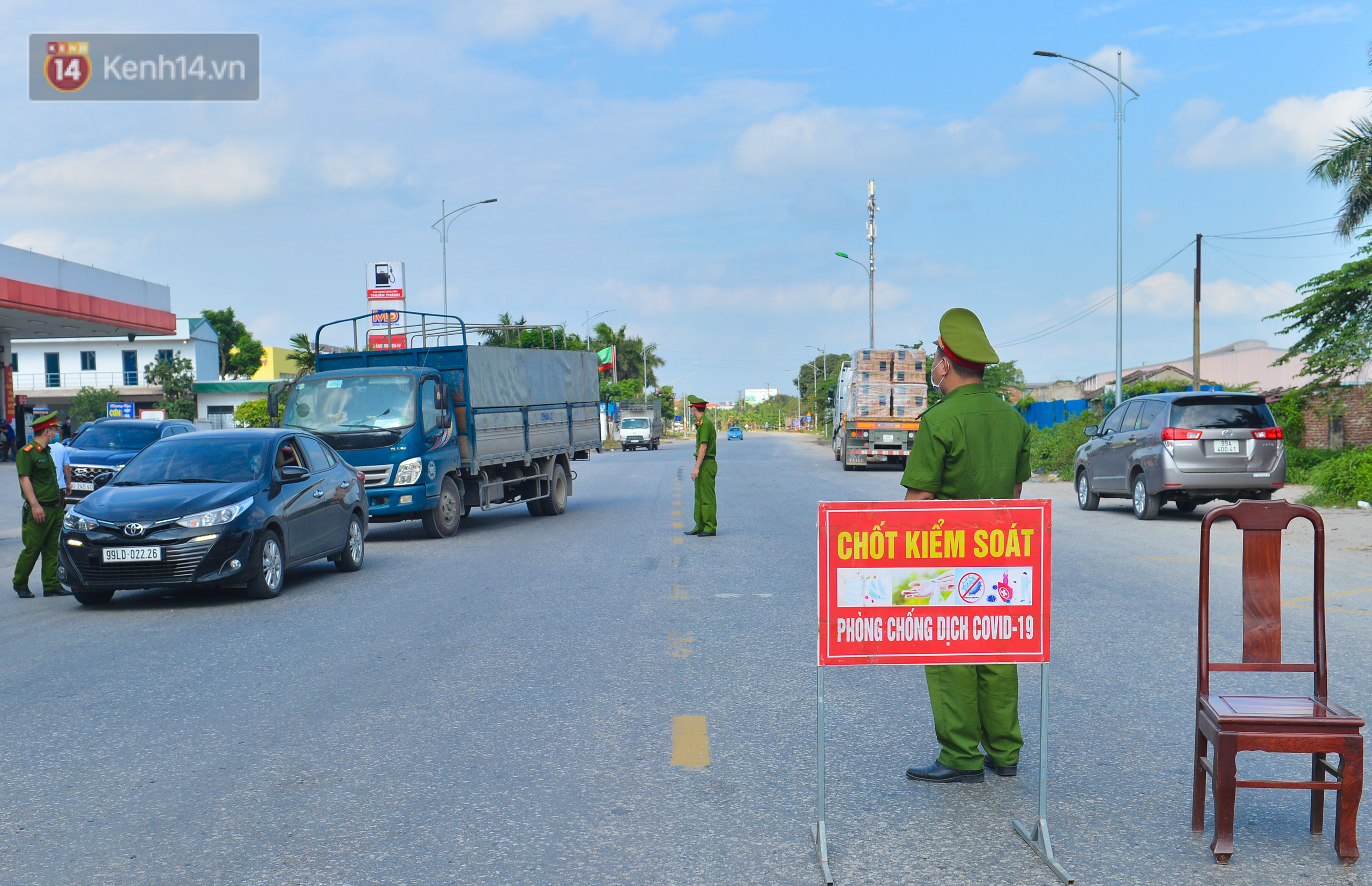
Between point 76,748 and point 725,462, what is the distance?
34.3 meters

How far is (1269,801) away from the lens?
4.72 meters

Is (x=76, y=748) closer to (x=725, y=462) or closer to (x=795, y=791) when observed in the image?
(x=795, y=791)

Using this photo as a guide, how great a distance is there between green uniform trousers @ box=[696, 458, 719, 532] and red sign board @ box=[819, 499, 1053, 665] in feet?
34.4

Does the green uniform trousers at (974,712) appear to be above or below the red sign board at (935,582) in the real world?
below

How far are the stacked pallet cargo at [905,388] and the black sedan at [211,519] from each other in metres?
23.3

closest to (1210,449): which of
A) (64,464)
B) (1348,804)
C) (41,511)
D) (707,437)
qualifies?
(707,437)

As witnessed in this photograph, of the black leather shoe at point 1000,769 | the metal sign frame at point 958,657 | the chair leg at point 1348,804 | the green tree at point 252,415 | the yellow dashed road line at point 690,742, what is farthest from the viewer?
the green tree at point 252,415

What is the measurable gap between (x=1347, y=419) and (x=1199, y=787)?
27.7 m

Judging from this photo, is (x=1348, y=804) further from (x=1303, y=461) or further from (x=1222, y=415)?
(x=1303, y=461)

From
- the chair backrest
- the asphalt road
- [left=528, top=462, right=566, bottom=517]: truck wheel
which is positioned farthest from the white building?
the chair backrest

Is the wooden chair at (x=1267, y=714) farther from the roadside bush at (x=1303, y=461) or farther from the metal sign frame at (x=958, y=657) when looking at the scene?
the roadside bush at (x=1303, y=461)

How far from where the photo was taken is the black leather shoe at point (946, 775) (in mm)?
4848

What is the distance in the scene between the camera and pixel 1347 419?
28.2 metres

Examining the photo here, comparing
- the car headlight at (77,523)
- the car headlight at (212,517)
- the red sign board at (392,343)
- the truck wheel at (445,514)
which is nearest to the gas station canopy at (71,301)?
the red sign board at (392,343)
